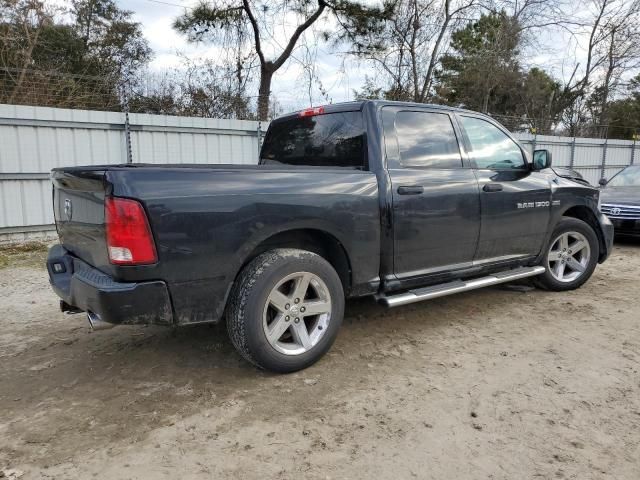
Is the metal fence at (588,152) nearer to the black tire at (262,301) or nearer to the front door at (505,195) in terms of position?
the front door at (505,195)

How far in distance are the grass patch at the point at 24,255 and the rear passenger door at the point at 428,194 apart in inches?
212

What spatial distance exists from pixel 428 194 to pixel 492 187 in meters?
0.80

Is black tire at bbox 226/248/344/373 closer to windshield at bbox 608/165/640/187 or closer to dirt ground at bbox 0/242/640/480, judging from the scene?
dirt ground at bbox 0/242/640/480

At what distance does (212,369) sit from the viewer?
3373 millimetres

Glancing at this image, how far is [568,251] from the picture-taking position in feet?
16.8

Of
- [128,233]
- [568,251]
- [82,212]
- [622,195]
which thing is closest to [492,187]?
Answer: [568,251]

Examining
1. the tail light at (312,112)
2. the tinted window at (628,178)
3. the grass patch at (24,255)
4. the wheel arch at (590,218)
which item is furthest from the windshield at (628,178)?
the grass patch at (24,255)

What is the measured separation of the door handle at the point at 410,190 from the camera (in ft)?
11.9

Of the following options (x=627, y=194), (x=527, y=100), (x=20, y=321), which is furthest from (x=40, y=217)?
(x=527, y=100)

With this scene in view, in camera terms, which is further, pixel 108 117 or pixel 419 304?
pixel 108 117

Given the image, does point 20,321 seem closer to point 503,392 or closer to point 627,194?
point 503,392


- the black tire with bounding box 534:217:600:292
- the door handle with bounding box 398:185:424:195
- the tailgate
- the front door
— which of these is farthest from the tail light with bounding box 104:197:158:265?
the black tire with bounding box 534:217:600:292

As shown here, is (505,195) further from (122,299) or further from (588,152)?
(588,152)

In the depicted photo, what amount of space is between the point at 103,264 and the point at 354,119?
2.09 meters
